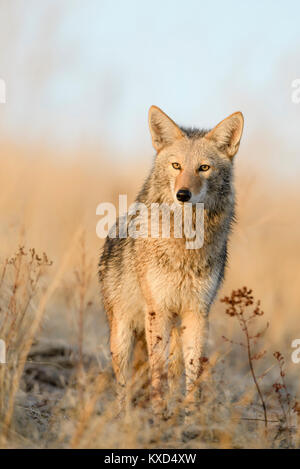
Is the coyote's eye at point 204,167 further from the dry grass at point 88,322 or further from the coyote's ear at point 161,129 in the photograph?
the dry grass at point 88,322

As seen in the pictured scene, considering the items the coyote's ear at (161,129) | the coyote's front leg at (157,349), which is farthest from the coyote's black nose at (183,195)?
the coyote's front leg at (157,349)

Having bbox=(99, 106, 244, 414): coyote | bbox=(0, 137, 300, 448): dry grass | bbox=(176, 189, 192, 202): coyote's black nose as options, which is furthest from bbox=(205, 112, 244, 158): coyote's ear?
bbox=(0, 137, 300, 448): dry grass

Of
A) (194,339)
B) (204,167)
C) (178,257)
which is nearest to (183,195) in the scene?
(204,167)

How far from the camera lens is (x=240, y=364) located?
23.7 ft

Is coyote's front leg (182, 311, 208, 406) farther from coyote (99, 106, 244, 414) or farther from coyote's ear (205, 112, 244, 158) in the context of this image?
coyote's ear (205, 112, 244, 158)

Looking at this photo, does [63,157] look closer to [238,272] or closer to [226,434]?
[238,272]

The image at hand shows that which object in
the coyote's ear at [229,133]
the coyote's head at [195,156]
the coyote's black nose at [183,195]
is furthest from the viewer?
the coyote's ear at [229,133]

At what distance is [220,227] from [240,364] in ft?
10.2

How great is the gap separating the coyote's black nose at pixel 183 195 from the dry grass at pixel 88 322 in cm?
78

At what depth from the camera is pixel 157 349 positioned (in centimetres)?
436

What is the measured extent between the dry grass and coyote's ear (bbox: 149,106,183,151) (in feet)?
3.45

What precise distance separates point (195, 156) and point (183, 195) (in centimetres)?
47

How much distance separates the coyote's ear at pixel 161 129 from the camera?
15.4 ft

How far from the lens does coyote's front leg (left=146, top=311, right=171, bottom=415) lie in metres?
3.98
